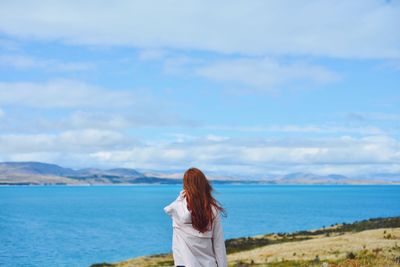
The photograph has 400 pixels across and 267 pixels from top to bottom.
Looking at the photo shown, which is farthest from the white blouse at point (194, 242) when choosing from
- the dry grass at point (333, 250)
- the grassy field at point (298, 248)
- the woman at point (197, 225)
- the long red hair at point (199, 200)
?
the dry grass at point (333, 250)

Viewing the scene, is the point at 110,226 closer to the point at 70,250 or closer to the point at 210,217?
the point at 70,250

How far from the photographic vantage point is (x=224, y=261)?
8258 mm

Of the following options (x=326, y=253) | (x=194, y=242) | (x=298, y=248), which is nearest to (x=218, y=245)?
(x=194, y=242)

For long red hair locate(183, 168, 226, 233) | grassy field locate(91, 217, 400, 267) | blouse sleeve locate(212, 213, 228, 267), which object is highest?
long red hair locate(183, 168, 226, 233)

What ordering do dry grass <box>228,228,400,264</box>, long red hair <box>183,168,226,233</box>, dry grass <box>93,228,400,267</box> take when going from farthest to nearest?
dry grass <box>228,228,400,264</box>, dry grass <box>93,228,400,267</box>, long red hair <box>183,168,226,233</box>

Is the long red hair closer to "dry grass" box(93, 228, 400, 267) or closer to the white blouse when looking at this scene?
the white blouse

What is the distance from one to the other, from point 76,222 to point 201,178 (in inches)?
4876

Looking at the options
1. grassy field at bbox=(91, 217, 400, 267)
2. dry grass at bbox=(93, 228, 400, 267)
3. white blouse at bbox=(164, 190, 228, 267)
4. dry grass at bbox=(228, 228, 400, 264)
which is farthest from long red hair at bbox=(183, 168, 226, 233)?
dry grass at bbox=(228, 228, 400, 264)

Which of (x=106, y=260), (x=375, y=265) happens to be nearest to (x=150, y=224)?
(x=106, y=260)

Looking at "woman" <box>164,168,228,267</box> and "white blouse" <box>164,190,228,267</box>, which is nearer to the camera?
"woman" <box>164,168,228,267</box>

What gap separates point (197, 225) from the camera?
318 inches

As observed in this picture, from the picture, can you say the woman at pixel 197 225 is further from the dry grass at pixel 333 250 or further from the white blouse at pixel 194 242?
the dry grass at pixel 333 250

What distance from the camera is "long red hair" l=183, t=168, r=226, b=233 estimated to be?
26.4 feet

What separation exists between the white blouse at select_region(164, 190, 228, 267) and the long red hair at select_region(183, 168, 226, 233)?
0.10 meters
